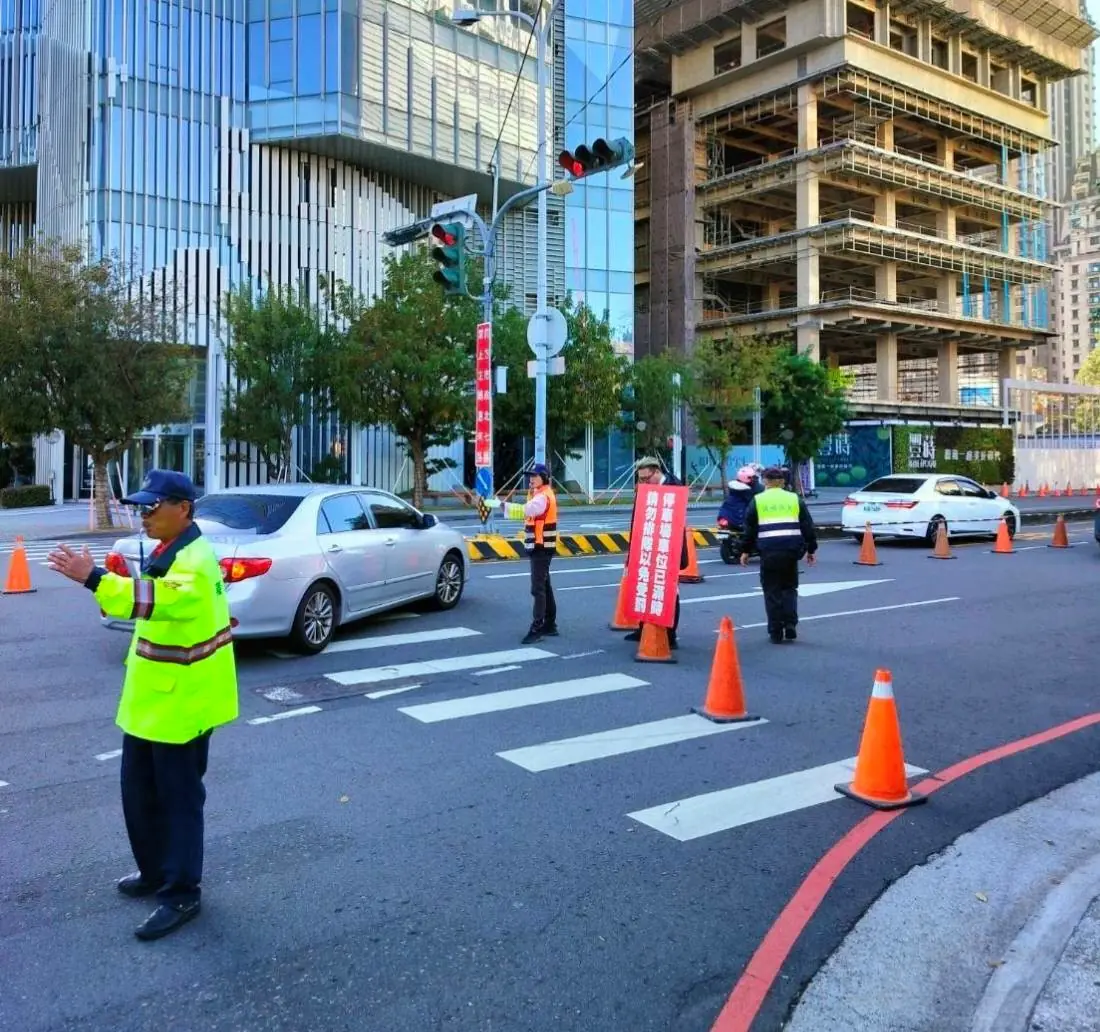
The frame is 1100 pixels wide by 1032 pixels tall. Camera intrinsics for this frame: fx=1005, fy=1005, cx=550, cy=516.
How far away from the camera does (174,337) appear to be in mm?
24375

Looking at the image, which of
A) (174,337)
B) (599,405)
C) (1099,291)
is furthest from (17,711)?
(1099,291)

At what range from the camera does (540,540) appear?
972 cm

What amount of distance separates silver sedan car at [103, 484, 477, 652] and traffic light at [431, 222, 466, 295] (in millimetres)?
6900

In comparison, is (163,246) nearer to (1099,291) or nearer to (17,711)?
(17,711)

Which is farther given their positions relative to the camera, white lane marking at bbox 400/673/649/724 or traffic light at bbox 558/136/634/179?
traffic light at bbox 558/136/634/179

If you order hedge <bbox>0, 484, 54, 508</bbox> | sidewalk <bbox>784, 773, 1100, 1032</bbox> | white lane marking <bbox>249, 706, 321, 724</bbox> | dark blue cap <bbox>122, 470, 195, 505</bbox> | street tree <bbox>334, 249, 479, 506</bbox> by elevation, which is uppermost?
street tree <bbox>334, 249, 479, 506</bbox>

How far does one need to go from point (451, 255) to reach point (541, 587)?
29.1ft

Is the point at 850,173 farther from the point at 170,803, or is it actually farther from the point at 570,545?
Result: the point at 170,803

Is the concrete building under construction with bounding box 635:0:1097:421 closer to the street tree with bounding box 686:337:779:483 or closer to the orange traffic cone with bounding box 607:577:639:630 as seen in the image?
the street tree with bounding box 686:337:779:483

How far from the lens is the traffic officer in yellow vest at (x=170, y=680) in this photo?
12.0ft

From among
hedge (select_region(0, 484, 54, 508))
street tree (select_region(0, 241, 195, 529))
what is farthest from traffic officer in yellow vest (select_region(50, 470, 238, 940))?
hedge (select_region(0, 484, 54, 508))

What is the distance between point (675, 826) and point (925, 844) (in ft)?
3.99

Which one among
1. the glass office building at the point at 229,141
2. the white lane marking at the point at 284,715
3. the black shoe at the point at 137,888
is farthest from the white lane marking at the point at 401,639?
the glass office building at the point at 229,141

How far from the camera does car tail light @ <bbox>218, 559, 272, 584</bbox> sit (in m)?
8.38
